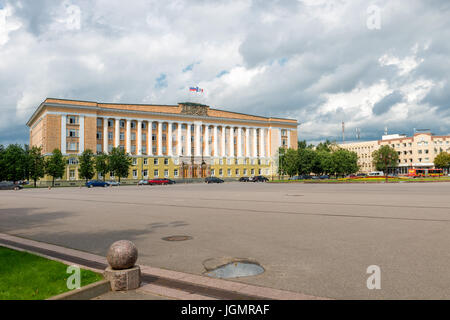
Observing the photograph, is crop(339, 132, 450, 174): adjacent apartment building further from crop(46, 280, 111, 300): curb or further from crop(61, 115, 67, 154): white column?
crop(46, 280, 111, 300): curb

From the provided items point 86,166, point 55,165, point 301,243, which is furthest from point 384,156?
point 301,243

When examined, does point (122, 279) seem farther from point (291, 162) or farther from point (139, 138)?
point (139, 138)

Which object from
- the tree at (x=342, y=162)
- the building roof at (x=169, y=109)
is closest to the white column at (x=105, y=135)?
the building roof at (x=169, y=109)

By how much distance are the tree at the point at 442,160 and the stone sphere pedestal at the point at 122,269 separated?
13464cm

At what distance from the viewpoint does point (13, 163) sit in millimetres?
69688

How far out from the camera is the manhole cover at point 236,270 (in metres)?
6.21

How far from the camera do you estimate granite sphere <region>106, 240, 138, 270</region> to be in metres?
5.44

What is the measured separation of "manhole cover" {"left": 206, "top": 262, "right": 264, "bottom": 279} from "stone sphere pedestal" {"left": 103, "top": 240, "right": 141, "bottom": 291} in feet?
4.66

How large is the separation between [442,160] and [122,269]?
135 meters

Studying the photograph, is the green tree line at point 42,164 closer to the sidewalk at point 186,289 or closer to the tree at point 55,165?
the tree at point 55,165

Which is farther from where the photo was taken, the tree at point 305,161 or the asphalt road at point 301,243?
the tree at point 305,161
